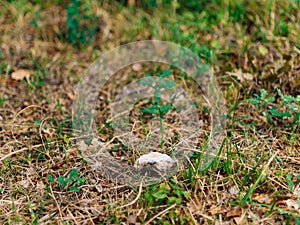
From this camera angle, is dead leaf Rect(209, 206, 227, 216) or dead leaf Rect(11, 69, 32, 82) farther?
dead leaf Rect(11, 69, 32, 82)

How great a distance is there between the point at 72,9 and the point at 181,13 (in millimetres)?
885

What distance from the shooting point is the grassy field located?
84.5 inches

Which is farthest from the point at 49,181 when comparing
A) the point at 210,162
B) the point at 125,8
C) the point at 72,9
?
the point at 125,8

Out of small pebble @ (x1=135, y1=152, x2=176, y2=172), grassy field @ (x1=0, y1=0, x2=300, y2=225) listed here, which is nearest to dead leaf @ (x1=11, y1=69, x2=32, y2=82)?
grassy field @ (x1=0, y1=0, x2=300, y2=225)

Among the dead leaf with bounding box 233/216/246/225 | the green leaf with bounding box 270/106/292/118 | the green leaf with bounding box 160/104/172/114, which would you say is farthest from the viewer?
the green leaf with bounding box 160/104/172/114

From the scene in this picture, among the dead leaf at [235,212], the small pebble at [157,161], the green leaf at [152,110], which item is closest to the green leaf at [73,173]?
the small pebble at [157,161]

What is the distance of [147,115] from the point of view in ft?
9.14

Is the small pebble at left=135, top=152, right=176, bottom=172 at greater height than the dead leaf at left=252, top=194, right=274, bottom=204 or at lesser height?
greater

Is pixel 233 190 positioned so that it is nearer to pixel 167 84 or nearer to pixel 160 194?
pixel 160 194

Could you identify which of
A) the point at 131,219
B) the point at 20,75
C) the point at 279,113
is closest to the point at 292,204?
the point at 279,113

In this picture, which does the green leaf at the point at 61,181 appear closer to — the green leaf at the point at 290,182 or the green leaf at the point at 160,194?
the green leaf at the point at 160,194

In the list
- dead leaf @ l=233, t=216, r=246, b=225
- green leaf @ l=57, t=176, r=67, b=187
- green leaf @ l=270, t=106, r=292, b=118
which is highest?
green leaf @ l=270, t=106, r=292, b=118

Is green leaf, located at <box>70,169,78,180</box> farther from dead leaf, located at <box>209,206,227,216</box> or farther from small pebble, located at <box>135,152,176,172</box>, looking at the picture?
dead leaf, located at <box>209,206,227,216</box>

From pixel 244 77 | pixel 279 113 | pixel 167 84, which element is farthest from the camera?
pixel 244 77
